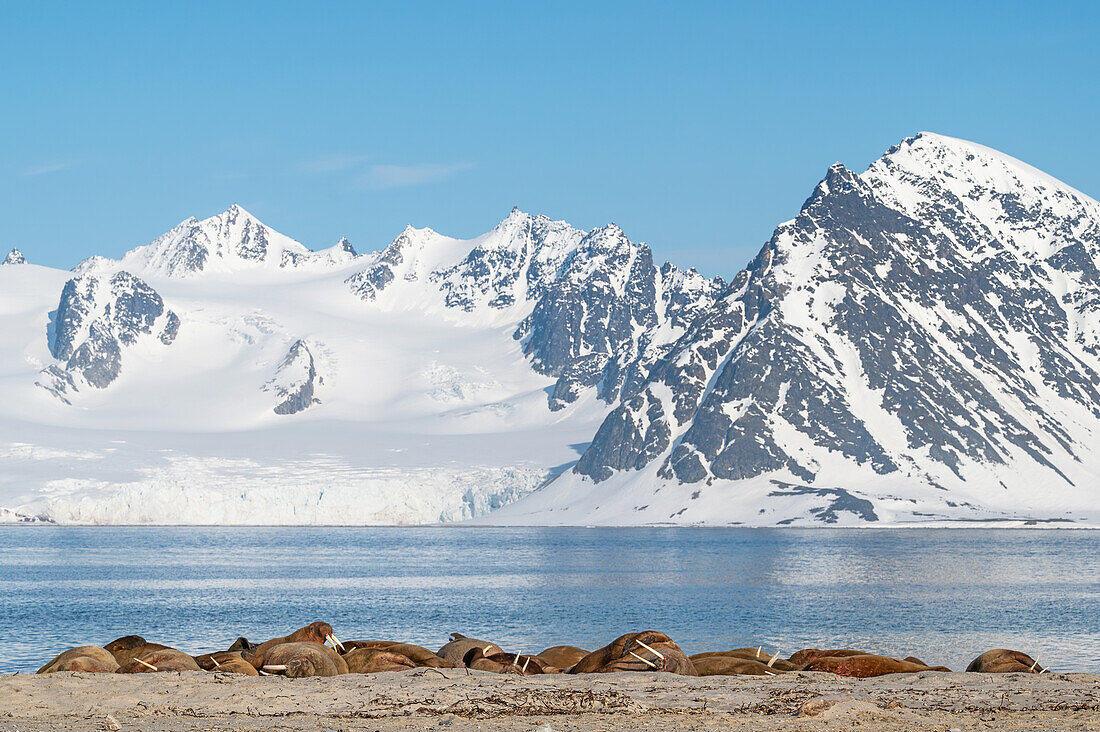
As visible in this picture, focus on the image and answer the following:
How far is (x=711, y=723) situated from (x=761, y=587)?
347 ft

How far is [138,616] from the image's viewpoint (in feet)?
325

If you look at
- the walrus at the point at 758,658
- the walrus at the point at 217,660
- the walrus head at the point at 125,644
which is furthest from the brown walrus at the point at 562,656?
the walrus head at the point at 125,644

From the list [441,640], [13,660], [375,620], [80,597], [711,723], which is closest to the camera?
[711,723]

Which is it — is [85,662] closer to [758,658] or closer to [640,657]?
[640,657]

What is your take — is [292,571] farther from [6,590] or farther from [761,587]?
[761,587]

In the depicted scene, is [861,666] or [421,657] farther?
[421,657]

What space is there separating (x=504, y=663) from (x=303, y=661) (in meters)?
5.45

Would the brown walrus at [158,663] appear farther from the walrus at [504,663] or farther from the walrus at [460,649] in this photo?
the walrus at [504,663]

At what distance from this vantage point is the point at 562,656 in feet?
131

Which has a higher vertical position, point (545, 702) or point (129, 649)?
point (129, 649)

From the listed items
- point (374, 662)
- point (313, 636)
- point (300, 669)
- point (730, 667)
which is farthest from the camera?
point (313, 636)

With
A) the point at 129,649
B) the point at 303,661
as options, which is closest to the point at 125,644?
the point at 129,649

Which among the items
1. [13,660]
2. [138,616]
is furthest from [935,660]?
[138,616]

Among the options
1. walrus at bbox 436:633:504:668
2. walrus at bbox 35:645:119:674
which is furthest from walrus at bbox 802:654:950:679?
walrus at bbox 35:645:119:674
